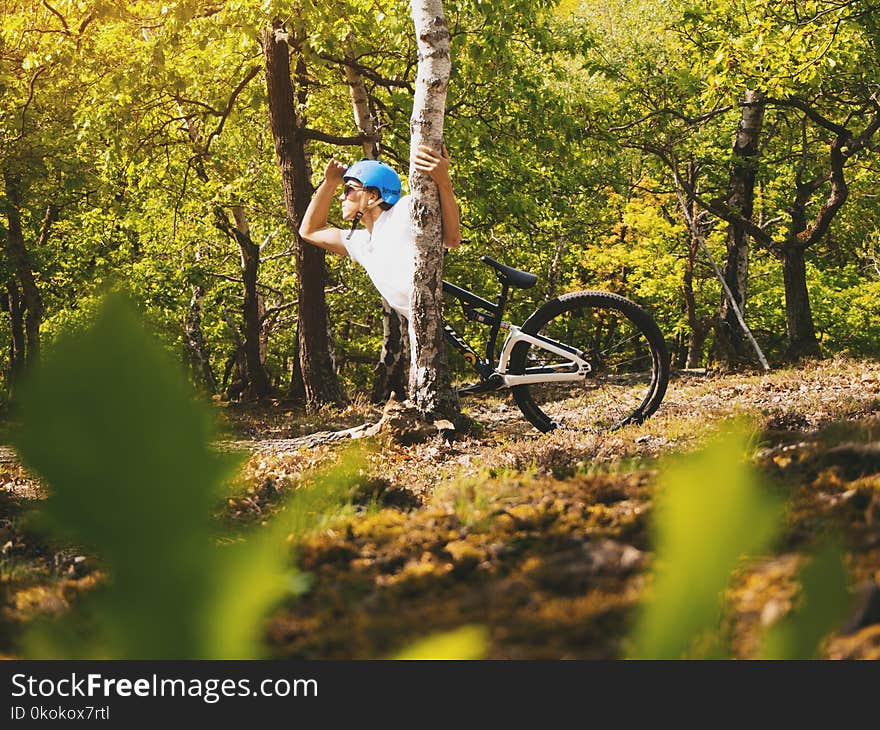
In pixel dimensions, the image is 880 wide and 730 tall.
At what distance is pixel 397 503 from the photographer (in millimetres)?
3590

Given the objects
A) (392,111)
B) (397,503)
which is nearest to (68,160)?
(392,111)

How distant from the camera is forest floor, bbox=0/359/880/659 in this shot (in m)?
0.57

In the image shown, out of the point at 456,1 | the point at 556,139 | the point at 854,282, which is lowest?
the point at 854,282

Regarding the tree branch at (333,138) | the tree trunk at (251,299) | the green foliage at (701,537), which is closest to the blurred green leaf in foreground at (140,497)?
the green foliage at (701,537)

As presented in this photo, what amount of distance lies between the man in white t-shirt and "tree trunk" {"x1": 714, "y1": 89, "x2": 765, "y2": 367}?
11075 millimetres

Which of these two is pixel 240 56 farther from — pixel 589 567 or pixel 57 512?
pixel 57 512

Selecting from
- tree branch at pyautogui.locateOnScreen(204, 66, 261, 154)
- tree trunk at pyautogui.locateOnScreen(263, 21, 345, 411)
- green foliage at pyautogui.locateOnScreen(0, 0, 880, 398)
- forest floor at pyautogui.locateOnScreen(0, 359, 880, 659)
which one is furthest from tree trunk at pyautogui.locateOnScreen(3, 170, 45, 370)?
forest floor at pyautogui.locateOnScreen(0, 359, 880, 659)

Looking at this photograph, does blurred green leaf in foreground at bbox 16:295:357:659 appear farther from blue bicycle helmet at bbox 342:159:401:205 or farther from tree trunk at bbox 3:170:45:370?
tree trunk at bbox 3:170:45:370

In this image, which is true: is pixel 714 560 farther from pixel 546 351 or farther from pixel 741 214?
pixel 741 214

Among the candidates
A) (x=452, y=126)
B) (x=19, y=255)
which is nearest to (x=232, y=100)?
(x=452, y=126)

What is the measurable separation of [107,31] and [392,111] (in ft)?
13.9

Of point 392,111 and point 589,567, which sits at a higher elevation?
point 392,111

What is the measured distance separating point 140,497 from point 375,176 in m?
5.40

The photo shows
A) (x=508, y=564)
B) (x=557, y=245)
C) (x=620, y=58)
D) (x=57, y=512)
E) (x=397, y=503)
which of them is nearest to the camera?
(x=57, y=512)
